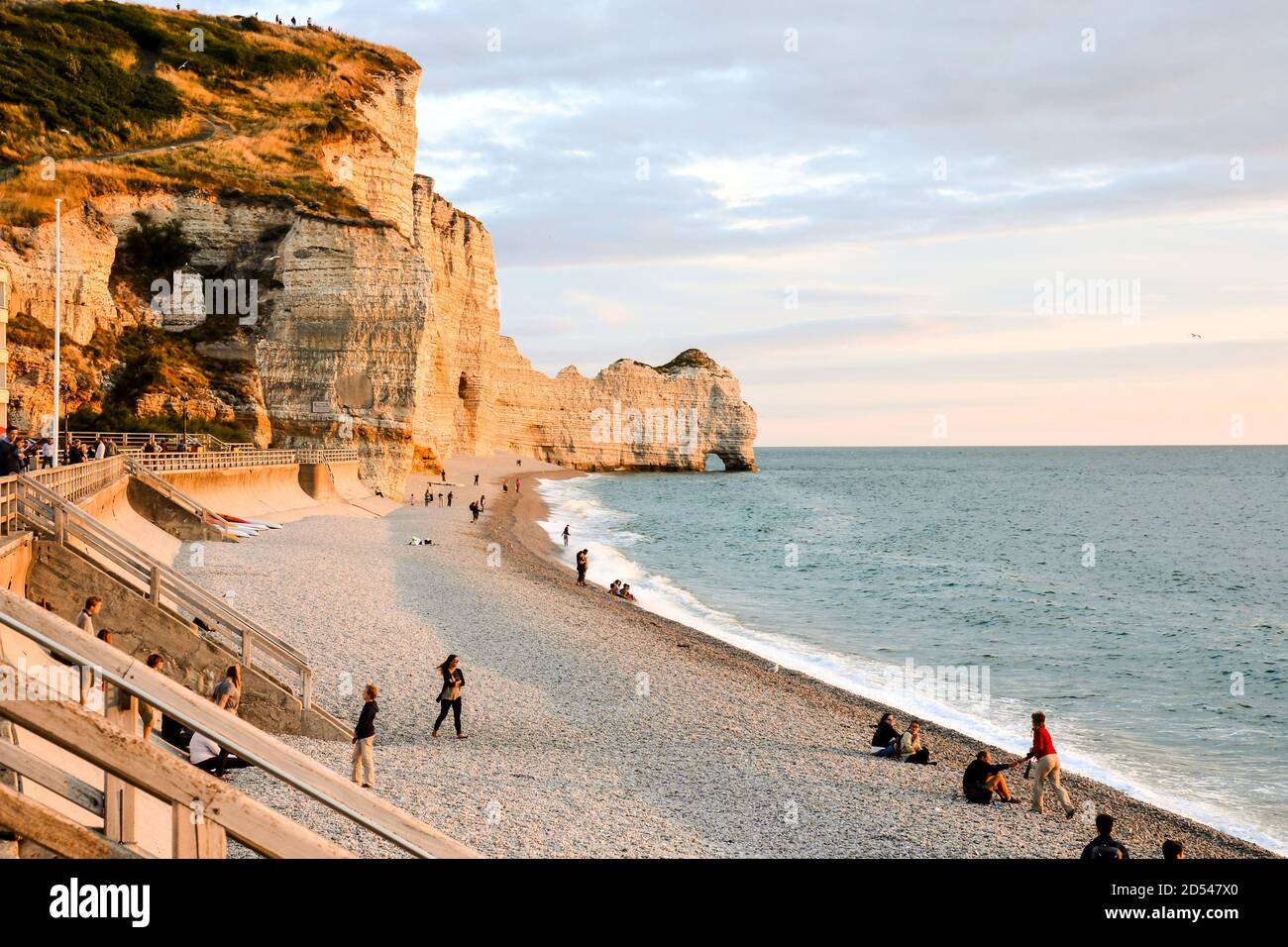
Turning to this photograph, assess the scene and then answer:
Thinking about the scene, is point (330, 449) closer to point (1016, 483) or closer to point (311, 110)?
point (311, 110)

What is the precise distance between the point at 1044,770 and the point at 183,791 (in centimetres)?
1468

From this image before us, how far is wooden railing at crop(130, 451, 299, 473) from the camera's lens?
3800cm

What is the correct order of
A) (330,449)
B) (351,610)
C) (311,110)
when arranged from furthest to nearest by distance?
(311,110) → (330,449) → (351,610)

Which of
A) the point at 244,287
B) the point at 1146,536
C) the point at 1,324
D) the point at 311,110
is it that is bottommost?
the point at 1146,536

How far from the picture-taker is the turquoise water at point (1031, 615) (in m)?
20.9

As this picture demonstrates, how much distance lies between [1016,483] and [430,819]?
15345 cm

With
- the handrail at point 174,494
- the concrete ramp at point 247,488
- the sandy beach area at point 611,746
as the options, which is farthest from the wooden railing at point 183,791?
the concrete ramp at point 247,488

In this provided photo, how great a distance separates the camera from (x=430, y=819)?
12289mm

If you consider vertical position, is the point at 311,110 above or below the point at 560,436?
above

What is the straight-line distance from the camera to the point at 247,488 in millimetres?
44844

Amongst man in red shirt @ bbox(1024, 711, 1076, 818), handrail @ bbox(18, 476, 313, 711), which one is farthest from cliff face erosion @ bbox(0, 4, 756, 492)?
man in red shirt @ bbox(1024, 711, 1076, 818)

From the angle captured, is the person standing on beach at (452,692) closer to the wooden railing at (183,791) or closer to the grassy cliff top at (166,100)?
the wooden railing at (183,791)
